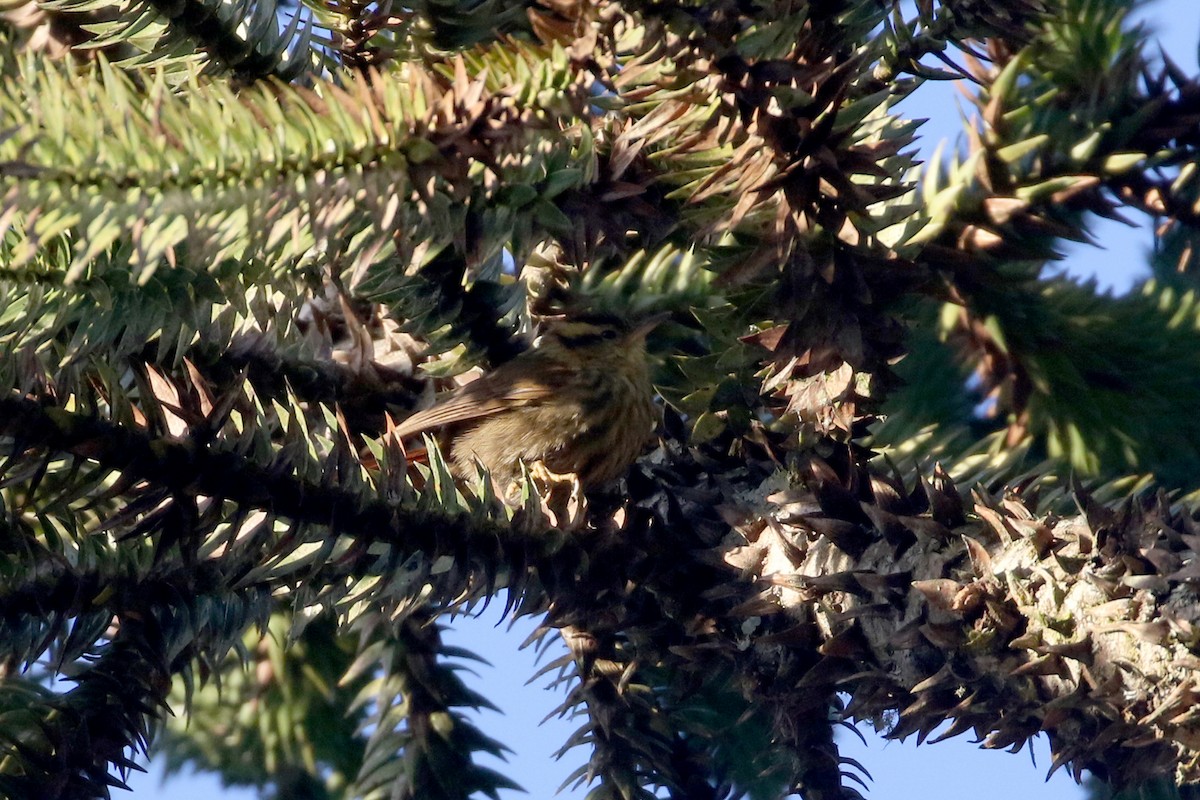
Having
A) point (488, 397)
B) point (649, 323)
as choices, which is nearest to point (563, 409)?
point (488, 397)

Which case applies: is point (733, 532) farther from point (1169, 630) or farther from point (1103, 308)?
point (1103, 308)

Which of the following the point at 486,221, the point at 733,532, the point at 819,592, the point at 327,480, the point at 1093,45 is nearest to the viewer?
the point at 486,221

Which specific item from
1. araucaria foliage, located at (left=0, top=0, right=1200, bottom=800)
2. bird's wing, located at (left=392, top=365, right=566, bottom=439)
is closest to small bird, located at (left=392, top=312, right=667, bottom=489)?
bird's wing, located at (left=392, top=365, right=566, bottom=439)

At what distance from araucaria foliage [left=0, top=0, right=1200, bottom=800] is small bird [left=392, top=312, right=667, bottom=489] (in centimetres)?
43

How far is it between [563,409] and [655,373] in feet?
2.79

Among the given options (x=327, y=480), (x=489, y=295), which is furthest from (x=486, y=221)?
(x=489, y=295)

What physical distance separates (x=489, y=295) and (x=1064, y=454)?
1331mm

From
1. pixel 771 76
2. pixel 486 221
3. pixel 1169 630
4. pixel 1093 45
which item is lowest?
pixel 1169 630

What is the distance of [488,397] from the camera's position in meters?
3.16

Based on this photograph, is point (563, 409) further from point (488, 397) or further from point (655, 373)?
point (655, 373)

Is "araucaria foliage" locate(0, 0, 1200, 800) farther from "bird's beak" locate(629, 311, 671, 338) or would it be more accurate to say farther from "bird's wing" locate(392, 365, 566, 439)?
"bird's wing" locate(392, 365, 566, 439)

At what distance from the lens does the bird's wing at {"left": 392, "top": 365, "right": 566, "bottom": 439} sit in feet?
9.37

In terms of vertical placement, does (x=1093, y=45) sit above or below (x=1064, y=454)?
above

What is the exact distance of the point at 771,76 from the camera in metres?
1.69
